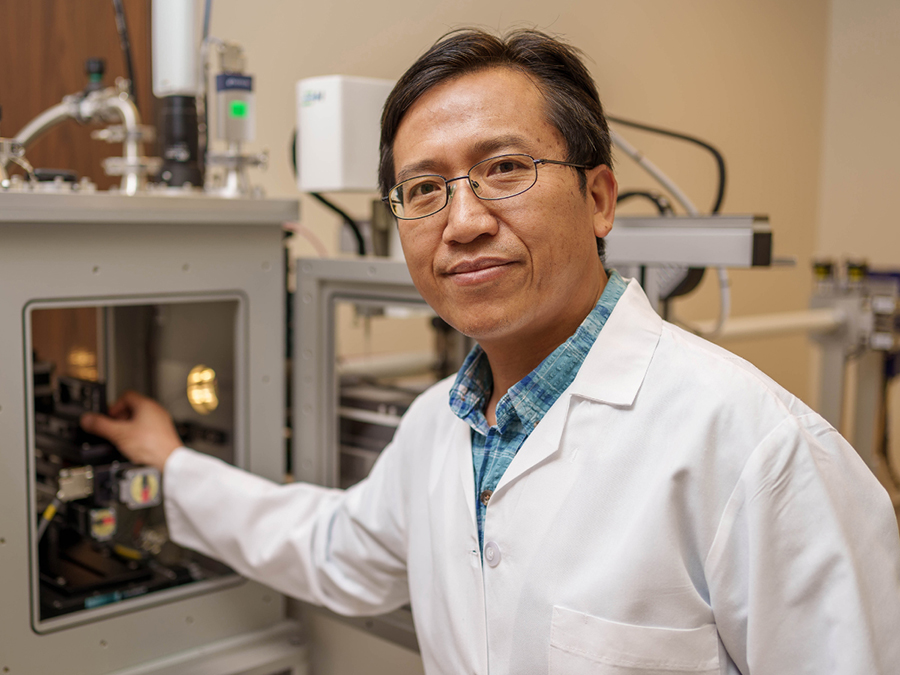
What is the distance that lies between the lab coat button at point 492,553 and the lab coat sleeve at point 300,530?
0.26 meters

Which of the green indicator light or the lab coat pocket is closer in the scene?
the lab coat pocket

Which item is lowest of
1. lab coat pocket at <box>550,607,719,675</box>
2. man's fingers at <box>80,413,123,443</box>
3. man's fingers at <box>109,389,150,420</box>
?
lab coat pocket at <box>550,607,719,675</box>

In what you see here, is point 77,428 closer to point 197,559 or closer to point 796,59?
point 197,559

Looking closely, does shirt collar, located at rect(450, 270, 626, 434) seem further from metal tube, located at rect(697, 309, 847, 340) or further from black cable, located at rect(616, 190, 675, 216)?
metal tube, located at rect(697, 309, 847, 340)

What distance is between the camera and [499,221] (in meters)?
0.87

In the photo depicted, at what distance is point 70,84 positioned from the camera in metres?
1.89

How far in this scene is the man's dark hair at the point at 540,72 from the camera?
90 centimetres

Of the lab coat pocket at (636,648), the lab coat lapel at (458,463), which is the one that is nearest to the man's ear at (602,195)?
the lab coat lapel at (458,463)

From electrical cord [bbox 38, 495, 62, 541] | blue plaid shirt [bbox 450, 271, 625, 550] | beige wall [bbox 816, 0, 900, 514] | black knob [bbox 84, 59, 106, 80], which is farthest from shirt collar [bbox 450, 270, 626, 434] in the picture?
beige wall [bbox 816, 0, 900, 514]

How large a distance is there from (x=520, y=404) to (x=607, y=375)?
0.11 meters

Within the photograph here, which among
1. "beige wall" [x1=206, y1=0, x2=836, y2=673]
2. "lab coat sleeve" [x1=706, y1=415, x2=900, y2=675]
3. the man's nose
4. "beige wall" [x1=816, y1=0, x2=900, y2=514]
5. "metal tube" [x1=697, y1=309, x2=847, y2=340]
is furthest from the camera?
"beige wall" [x1=816, y1=0, x2=900, y2=514]

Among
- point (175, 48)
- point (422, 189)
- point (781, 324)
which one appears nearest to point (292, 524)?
point (422, 189)

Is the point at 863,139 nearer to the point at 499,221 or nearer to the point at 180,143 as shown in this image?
the point at 180,143

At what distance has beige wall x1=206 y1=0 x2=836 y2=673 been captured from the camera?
2307 millimetres
